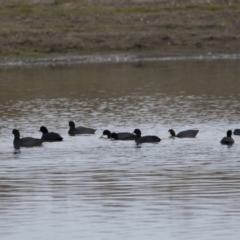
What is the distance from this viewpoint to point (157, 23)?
46.6 m

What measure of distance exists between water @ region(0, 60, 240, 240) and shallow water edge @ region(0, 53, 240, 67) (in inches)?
284

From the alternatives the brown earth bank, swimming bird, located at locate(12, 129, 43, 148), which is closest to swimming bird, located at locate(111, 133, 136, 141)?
swimming bird, located at locate(12, 129, 43, 148)

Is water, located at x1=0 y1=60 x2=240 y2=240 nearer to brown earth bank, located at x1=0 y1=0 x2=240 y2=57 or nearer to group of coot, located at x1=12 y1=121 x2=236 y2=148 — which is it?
group of coot, located at x1=12 y1=121 x2=236 y2=148

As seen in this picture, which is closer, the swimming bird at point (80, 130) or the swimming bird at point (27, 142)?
the swimming bird at point (27, 142)

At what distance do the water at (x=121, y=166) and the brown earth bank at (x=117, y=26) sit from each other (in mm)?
9023

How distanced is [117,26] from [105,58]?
430 centimetres

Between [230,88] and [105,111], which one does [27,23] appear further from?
[105,111]

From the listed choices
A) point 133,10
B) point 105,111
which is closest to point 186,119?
point 105,111

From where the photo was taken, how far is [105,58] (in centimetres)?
4234

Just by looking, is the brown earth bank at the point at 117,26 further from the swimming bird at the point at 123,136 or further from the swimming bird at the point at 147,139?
the swimming bird at the point at 147,139

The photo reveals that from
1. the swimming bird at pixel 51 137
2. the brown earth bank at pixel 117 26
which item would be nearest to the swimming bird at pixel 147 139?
the swimming bird at pixel 51 137

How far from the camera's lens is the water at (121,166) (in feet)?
41.2

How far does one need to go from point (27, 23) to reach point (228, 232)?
117ft

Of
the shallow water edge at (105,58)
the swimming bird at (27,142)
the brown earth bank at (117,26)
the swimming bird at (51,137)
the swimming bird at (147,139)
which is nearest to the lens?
the swimming bird at (147,139)
